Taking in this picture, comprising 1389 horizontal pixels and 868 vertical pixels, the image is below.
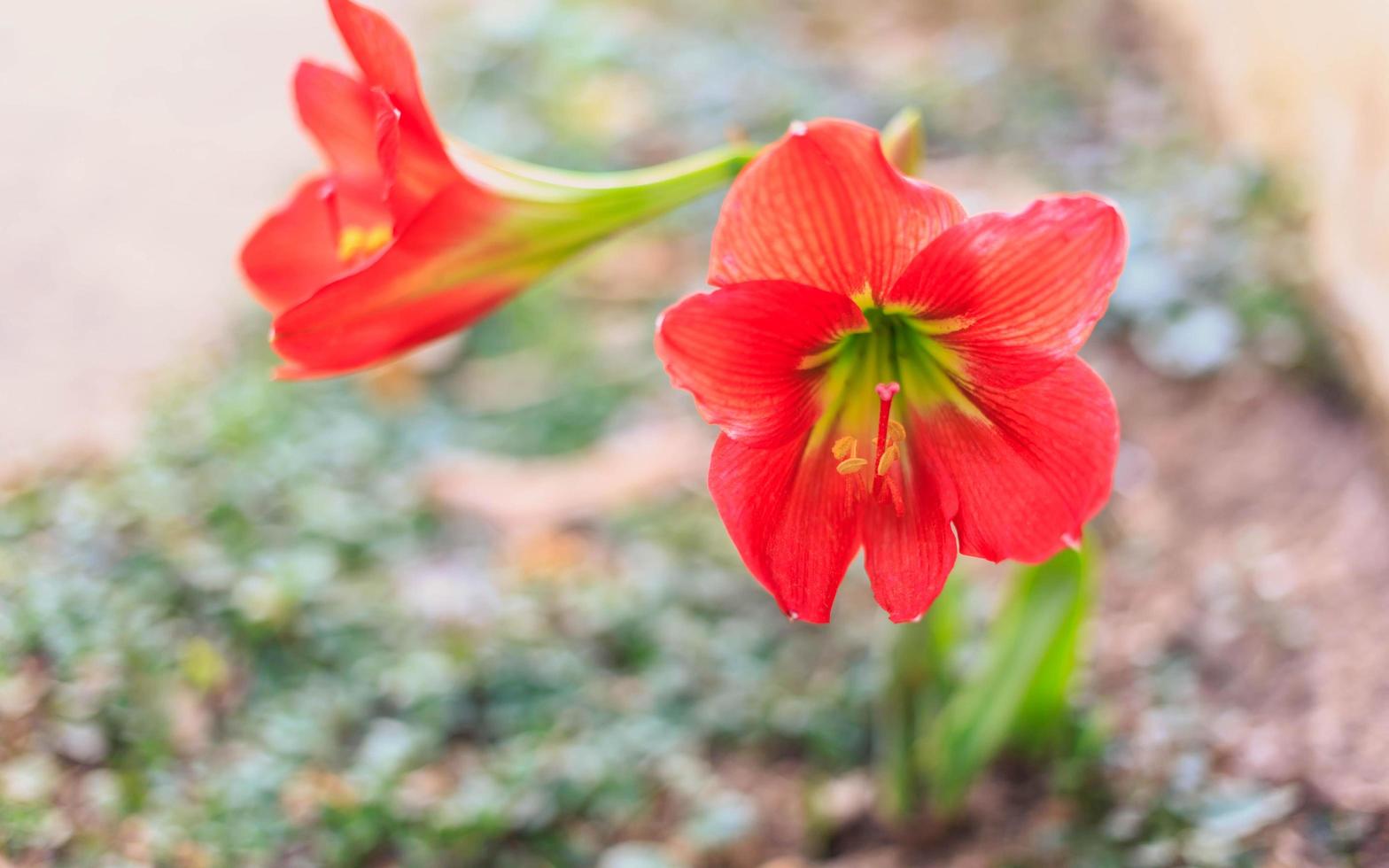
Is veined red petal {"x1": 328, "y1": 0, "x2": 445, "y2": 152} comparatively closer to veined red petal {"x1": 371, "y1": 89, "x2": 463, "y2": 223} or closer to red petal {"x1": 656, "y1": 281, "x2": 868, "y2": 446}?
veined red petal {"x1": 371, "y1": 89, "x2": 463, "y2": 223}

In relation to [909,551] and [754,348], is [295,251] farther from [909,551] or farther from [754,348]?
[909,551]

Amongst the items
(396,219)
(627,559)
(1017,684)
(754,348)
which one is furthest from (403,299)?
(627,559)

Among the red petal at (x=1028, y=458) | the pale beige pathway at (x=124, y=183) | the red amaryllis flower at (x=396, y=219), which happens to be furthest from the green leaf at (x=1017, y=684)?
the pale beige pathway at (x=124, y=183)

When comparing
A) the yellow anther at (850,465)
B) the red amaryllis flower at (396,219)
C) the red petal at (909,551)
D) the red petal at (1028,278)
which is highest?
the red amaryllis flower at (396,219)

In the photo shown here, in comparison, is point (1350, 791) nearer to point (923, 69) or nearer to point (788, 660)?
point (788, 660)

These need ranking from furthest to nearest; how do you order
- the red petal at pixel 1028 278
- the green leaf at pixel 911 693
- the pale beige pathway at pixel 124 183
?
the pale beige pathway at pixel 124 183 → the green leaf at pixel 911 693 → the red petal at pixel 1028 278

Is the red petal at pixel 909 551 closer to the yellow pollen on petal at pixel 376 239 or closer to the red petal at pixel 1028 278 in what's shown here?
the red petal at pixel 1028 278
